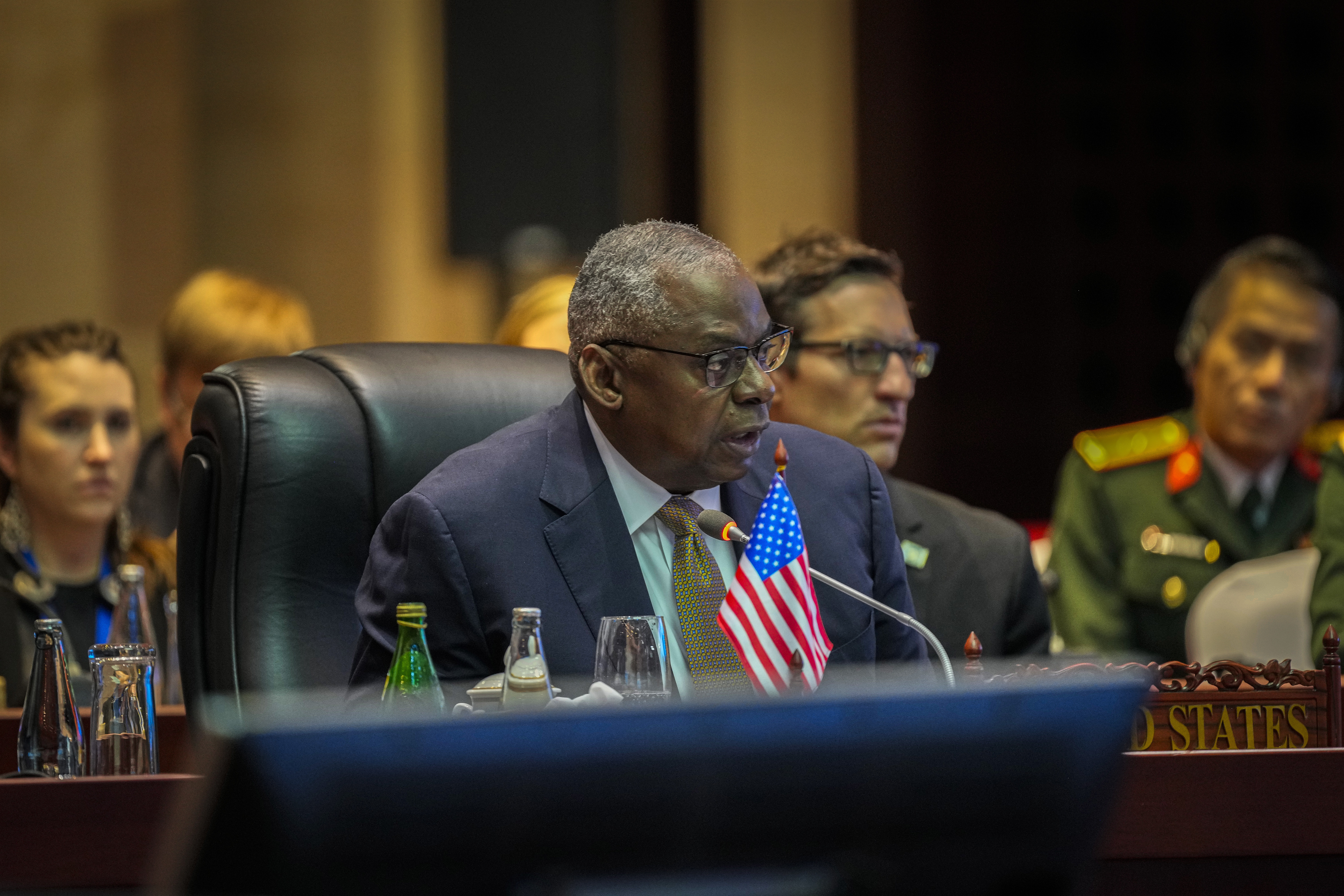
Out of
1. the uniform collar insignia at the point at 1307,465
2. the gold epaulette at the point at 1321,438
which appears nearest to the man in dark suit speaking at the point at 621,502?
the uniform collar insignia at the point at 1307,465

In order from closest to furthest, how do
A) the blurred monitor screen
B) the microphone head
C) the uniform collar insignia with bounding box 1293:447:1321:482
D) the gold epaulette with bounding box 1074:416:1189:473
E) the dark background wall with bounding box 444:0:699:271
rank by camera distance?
the blurred monitor screen → the microphone head → the uniform collar insignia with bounding box 1293:447:1321:482 → the gold epaulette with bounding box 1074:416:1189:473 → the dark background wall with bounding box 444:0:699:271

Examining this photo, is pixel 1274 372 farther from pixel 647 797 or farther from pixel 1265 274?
pixel 647 797

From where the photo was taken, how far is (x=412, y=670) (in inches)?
63.3

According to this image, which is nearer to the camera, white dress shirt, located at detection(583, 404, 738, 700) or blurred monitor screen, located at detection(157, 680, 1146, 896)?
blurred monitor screen, located at detection(157, 680, 1146, 896)

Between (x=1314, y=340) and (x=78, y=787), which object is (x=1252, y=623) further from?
(x=78, y=787)

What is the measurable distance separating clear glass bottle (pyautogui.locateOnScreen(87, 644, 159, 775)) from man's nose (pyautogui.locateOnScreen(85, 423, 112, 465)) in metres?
1.10

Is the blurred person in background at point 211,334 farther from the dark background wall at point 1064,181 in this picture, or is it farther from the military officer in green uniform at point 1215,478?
the dark background wall at point 1064,181

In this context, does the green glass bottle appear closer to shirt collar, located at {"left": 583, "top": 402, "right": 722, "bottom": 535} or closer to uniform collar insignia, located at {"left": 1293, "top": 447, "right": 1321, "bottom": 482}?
shirt collar, located at {"left": 583, "top": 402, "right": 722, "bottom": 535}

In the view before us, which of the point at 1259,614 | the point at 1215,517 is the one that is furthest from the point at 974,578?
Answer: the point at 1215,517

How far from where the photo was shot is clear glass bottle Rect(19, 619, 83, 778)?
1815 millimetres

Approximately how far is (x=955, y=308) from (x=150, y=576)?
3.28 meters

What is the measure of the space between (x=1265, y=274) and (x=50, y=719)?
2.56m

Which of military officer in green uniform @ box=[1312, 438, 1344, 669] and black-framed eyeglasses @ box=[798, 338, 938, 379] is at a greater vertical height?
black-framed eyeglasses @ box=[798, 338, 938, 379]

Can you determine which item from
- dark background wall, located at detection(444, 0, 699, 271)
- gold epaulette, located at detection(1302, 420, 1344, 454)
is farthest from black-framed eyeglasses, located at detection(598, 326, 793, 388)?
dark background wall, located at detection(444, 0, 699, 271)
